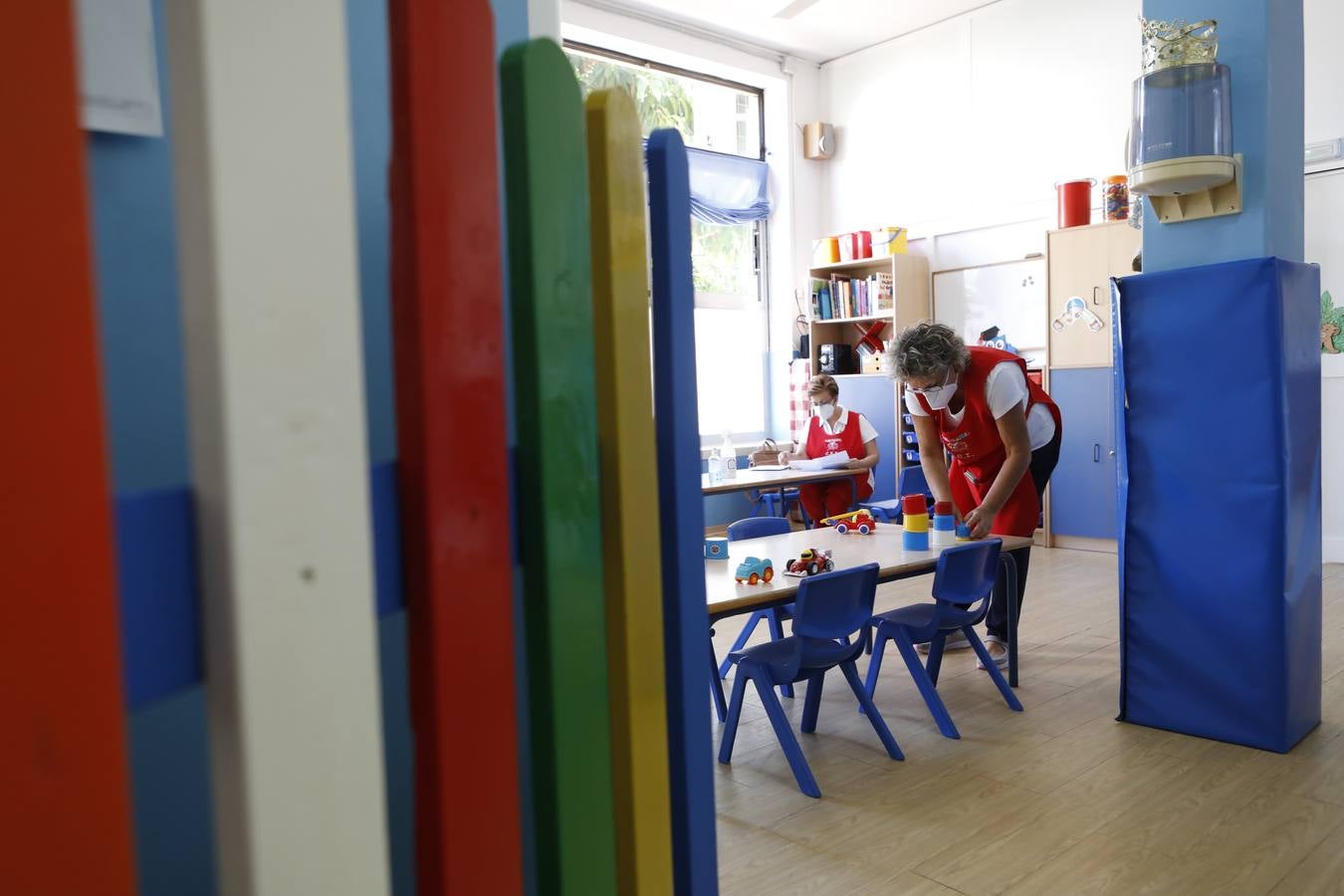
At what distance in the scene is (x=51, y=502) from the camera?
1.75 ft

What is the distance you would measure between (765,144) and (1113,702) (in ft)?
22.1

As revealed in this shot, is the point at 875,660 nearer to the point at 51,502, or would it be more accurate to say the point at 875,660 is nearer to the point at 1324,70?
the point at 51,502

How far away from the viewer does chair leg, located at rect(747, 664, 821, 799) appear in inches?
120

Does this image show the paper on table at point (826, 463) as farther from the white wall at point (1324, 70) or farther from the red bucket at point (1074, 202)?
the white wall at point (1324, 70)

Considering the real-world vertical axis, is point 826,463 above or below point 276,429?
below

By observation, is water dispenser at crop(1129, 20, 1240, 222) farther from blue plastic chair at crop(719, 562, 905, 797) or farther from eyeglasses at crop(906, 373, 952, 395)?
blue plastic chair at crop(719, 562, 905, 797)

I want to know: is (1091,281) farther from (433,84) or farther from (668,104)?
(433,84)

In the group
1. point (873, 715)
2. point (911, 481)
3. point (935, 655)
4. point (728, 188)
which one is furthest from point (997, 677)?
point (728, 188)

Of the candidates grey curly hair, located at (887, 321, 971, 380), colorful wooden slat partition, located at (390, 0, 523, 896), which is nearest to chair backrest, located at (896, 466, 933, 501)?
grey curly hair, located at (887, 321, 971, 380)

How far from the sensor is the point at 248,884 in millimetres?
634

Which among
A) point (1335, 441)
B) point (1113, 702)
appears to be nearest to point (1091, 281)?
point (1335, 441)

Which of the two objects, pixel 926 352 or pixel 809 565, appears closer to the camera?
pixel 809 565

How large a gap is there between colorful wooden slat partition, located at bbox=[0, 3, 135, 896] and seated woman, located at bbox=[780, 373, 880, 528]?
6003 mm

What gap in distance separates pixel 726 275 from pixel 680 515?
8.18 meters
